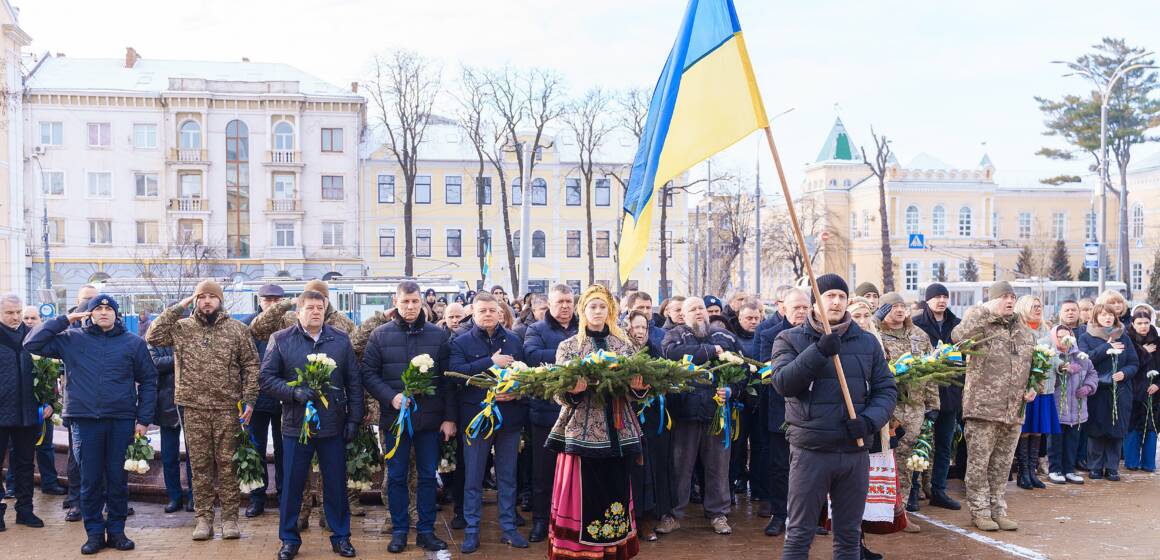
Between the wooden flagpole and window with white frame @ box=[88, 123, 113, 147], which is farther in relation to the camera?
window with white frame @ box=[88, 123, 113, 147]

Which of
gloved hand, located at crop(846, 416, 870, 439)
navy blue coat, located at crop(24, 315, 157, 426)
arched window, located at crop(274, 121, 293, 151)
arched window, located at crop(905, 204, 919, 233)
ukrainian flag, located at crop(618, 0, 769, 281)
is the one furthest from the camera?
arched window, located at crop(905, 204, 919, 233)

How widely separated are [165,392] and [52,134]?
49.9m

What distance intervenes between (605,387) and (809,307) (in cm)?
157

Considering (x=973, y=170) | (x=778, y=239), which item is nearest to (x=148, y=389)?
(x=778, y=239)

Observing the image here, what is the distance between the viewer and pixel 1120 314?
12.4 m

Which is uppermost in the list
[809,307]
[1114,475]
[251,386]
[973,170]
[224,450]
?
[973,170]

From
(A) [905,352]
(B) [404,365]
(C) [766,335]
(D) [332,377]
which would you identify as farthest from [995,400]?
(D) [332,377]

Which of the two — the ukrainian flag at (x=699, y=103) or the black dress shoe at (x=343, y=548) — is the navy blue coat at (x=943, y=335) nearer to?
the ukrainian flag at (x=699, y=103)

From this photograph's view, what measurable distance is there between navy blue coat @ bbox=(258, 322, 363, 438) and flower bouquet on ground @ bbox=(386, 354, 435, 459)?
348 mm

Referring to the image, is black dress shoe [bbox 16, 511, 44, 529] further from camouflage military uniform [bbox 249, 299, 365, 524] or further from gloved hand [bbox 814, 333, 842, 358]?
gloved hand [bbox 814, 333, 842, 358]

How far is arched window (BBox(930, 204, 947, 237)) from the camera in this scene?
235ft

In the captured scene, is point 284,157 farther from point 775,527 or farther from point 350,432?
point 775,527

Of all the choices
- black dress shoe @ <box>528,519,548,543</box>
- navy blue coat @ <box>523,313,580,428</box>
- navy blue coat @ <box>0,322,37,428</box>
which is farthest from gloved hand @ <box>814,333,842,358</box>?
navy blue coat @ <box>0,322,37,428</box>

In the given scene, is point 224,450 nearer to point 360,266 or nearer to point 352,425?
point 352,425
